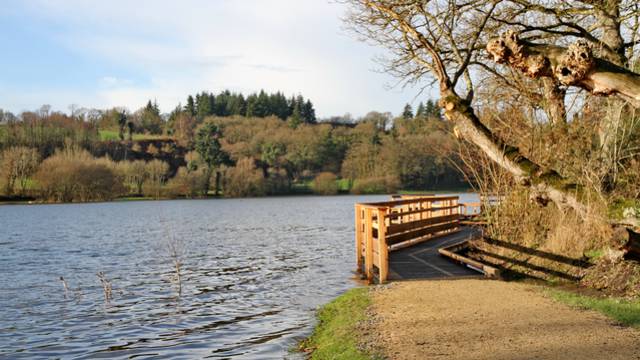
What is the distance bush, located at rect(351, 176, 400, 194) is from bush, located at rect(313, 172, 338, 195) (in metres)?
4.00

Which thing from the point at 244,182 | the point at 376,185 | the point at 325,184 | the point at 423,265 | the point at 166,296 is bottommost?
the point at 166,296

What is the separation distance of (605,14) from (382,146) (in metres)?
100

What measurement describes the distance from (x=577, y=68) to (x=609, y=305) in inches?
213

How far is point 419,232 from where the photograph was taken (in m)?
18.6

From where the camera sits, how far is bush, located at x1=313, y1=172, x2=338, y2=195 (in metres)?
111

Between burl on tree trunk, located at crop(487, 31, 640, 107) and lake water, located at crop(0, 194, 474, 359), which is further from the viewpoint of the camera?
lake water, located at crop(0, 194, 474, 359)

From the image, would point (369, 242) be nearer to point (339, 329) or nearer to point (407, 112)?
point (339, 329)

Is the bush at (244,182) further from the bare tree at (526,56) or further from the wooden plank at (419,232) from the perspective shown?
the bare tree at (526,56)

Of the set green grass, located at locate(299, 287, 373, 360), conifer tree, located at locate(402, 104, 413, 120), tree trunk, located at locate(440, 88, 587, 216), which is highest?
conifer tree, located at locate(402, 104, 413, 120)

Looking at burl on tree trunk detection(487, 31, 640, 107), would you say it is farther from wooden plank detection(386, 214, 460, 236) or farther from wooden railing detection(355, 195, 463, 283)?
wooden plank detection(386, 214, 460, 236)

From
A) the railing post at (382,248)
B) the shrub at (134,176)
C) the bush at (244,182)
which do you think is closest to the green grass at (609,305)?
the railing post at (382,248)

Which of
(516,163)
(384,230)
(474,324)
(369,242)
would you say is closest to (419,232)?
(369,242)

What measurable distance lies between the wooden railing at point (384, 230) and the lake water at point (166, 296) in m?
0.97

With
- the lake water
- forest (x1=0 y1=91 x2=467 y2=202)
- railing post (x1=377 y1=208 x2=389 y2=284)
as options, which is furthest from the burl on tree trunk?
forest (x1=0 y1=91 x2=467 y2=202)
